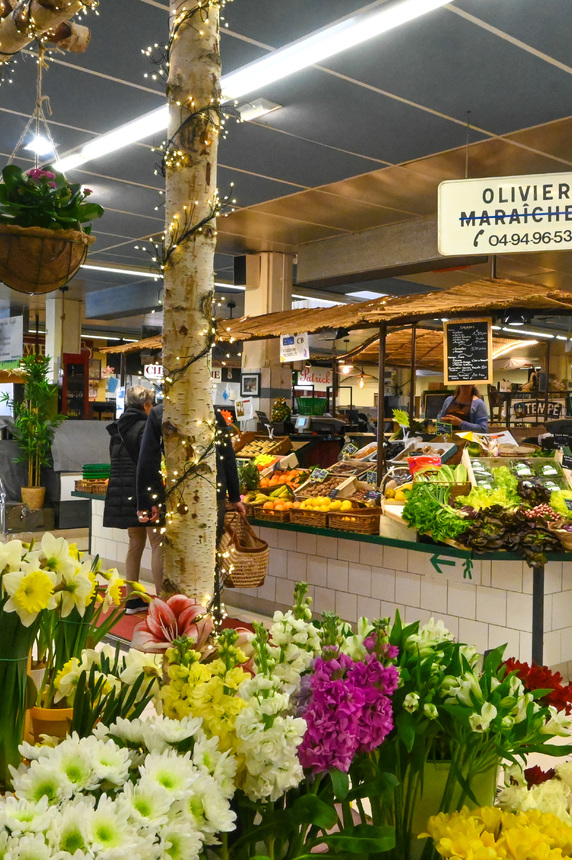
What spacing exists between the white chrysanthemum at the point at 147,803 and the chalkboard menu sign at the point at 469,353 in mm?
5513

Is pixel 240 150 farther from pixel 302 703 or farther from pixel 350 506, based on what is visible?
pixel 302 703

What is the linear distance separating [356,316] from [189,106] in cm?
428

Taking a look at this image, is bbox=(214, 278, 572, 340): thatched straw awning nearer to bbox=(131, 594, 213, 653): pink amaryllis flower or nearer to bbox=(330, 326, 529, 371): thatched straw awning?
bbox=(330, 326, 529, 371): thatched straw awning

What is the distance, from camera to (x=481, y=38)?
4.96 meters

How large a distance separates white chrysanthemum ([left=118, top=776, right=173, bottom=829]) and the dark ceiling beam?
788 centimetres

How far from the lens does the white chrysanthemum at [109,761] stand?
1.11 metres

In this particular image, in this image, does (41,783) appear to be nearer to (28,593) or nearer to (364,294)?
(28,593)

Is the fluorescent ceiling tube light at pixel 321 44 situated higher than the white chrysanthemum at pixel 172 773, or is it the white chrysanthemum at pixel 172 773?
the fluorescent ceiling tube light at pixel 321 44

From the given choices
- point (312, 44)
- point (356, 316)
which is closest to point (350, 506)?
point (356, 316)

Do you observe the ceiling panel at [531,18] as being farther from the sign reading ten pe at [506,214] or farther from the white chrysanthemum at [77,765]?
the white chrysanthemum at [77,765]

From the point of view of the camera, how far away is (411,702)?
1342 mm

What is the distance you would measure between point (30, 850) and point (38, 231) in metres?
2.51

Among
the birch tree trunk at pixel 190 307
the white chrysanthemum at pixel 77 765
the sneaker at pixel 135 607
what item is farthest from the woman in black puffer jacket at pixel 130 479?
the white chrysanthemum at pixel 77 765

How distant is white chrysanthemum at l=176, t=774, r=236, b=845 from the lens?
110 centimetres
